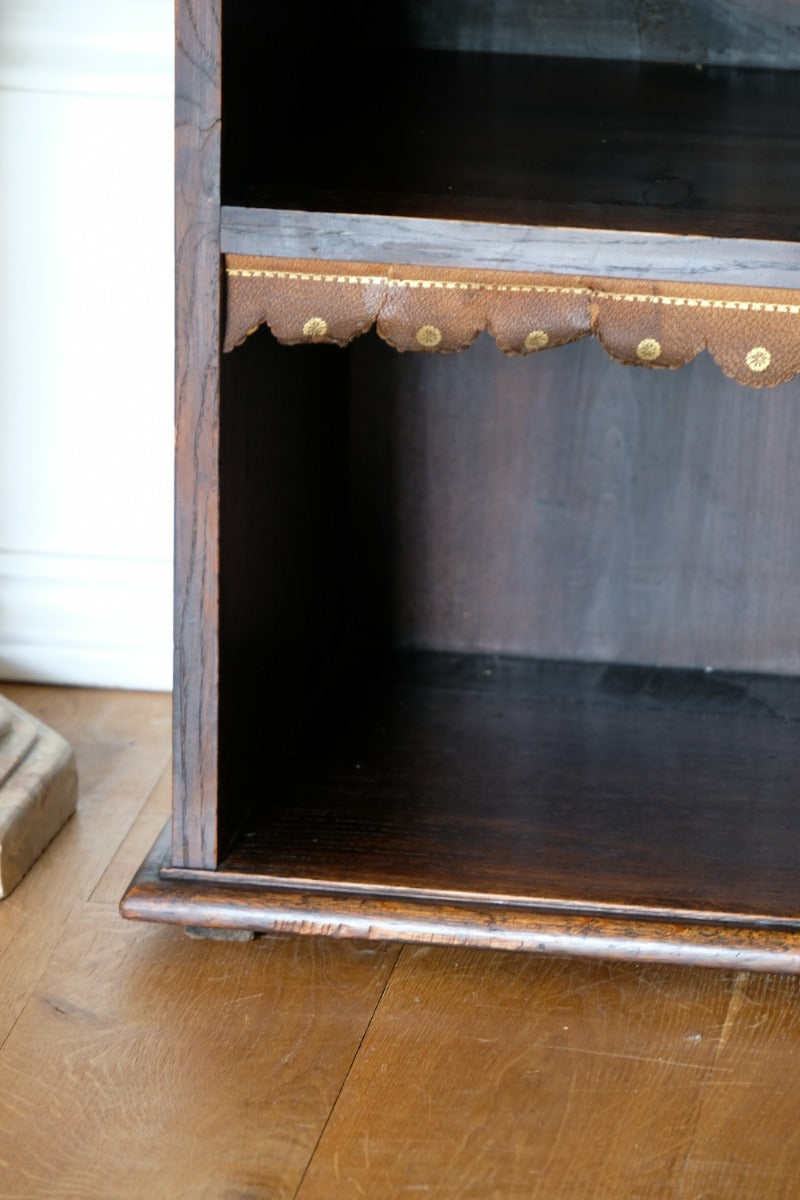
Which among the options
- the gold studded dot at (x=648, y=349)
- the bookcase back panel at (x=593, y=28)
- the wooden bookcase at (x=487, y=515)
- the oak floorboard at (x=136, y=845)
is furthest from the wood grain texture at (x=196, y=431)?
the bookcase back panel at (x=593, y=28)

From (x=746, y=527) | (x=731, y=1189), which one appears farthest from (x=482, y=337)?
(x=731, y=1189)

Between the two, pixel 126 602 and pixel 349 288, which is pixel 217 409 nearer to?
pixel 349 288

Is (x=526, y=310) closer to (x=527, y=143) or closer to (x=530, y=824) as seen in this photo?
(x=527, y=143)

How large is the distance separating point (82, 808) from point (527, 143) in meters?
0.57

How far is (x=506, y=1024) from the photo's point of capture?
2.86ft

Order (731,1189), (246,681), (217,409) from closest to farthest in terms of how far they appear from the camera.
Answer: (731,1189) → (217,409) → (246,681)

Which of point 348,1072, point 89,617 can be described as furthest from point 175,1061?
point 89,617

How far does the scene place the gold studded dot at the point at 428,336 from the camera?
0.84 meters

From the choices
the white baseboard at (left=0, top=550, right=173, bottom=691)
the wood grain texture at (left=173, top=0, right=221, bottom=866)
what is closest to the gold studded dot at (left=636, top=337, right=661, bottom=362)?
the wood grain texture at (left=173, top=0, right=221, bottom=866)

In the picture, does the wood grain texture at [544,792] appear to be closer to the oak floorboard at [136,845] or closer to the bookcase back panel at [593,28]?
the oak floorboard at [136,845]

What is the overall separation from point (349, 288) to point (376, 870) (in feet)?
1.15

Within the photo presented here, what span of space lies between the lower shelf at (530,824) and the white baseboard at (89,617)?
196 mm

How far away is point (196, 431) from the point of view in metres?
0.86

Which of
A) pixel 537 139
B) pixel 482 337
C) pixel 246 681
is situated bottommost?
pixel 246 681
